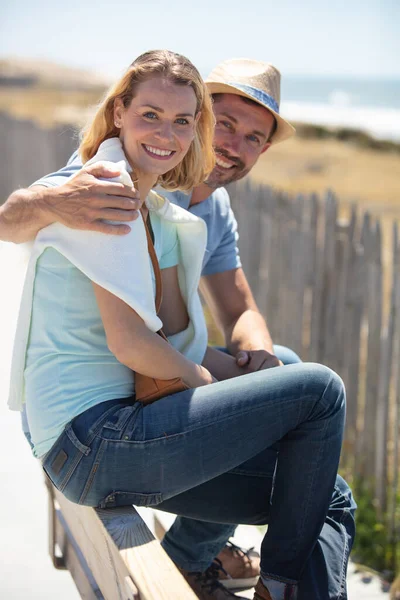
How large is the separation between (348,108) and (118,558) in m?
66.1

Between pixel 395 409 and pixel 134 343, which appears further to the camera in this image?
pixel 395 409

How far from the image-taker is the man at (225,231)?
1.78 metres

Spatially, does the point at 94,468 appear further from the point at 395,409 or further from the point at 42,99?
the point at 42,99

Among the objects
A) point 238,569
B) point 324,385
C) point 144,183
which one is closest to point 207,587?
point 238,569

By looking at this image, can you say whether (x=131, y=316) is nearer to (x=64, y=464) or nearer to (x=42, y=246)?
(x=42, y=246)

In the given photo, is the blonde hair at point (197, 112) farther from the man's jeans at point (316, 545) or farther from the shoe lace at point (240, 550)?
the shoe lace at point (240, 550)

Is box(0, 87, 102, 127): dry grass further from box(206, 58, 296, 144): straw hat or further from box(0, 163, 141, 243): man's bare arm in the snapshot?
box(0, 163, 141, 243): man's bare arm

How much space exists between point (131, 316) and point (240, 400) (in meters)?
0.34

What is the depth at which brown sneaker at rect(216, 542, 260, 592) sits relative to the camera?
241cm

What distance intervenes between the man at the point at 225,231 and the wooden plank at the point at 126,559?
0.38 metres

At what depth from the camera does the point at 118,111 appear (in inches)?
76.3

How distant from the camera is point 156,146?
74.7 inches

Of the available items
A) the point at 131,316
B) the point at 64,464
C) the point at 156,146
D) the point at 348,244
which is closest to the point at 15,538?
the point at 64,464

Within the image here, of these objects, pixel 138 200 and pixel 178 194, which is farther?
pixel 178 194
